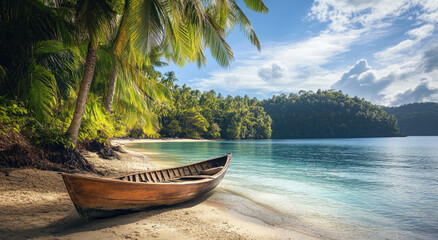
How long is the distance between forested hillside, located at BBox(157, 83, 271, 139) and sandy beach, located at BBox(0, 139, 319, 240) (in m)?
33.2

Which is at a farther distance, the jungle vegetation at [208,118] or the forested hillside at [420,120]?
the forested hillside at [420,120]

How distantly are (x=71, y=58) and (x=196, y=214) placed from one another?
665 centimetres

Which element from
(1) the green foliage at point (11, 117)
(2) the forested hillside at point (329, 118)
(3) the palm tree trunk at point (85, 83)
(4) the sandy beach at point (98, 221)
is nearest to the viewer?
(4) the sandy beach at point (98, 221)

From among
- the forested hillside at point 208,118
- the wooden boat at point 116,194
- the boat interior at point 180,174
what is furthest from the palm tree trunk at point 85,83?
the forested hillside at point 208,118

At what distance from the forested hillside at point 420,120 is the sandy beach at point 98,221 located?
12998 centimetres

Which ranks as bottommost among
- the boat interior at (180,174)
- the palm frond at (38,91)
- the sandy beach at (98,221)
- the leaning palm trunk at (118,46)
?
the sandy beach at (98,221)

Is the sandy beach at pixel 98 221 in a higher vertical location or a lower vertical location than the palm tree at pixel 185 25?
lower

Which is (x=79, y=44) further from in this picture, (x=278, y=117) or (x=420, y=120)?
(x=420, y=120)

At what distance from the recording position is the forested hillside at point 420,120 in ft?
331

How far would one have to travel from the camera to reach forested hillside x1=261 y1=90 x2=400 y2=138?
278 ft

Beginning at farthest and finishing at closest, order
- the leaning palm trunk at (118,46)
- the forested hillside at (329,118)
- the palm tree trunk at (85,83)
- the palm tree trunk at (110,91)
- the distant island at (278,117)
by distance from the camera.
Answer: the forested hillside at (329,118) < the distant island at (278,117) < the palm tree trunk at (110,91) < the palm tree trunk at (85,83) < the leaning palm trunk at (118,46)

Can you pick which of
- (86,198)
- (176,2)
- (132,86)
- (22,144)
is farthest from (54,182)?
(176,2)

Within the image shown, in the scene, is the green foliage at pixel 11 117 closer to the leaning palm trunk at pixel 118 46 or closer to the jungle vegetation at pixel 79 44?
the jungle vegetation at pixel 79 44

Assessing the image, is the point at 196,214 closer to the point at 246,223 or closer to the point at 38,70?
the point at 246,223
